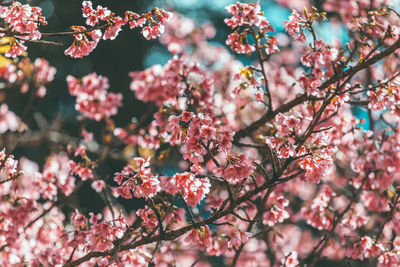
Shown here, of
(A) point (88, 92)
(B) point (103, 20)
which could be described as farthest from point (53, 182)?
(B) point (103, 20)

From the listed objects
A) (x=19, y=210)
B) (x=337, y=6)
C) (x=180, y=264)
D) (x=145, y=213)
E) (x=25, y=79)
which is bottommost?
(x=180, y=264)

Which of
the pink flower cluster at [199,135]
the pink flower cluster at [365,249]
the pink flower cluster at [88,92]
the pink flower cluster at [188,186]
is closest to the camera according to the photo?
the pink flower cluster at [199,135]

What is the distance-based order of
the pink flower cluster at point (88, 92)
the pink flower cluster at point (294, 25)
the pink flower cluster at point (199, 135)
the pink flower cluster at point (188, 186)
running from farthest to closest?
1. the pink flower cluster at point (88, 92)
2. the pink flower cluster at point (294, 25)
3. the pink flower cluster at point (188, 186)
4. the pink flower cluster at point (199, 135)

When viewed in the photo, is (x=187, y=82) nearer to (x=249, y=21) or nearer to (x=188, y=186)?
(x=249, y=21)

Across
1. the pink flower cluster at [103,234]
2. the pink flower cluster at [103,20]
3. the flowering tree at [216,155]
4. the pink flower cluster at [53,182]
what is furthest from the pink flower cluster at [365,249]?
the pink flower cluster at [53,182]

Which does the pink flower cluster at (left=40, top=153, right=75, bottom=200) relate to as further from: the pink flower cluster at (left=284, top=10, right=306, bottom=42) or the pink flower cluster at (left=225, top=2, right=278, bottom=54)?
the pink flower cluster at (left=284, top=10, right=306, bottom=42)

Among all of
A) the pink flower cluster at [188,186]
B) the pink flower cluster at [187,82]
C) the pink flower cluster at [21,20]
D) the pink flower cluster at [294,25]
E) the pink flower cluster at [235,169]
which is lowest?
the pink flower cluster at [188,186]

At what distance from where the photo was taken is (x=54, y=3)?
390 inches

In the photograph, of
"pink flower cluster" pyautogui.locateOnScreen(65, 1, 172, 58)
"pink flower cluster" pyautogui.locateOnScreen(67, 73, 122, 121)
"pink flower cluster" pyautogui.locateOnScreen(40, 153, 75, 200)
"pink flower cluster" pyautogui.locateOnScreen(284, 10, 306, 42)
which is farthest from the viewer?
"pink flower cluster" pyautogui.locateOnScreen(67, 73, 122, 121)

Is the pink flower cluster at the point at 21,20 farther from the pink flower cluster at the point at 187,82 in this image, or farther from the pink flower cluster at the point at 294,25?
the pink flower cluster at the point at 294,25

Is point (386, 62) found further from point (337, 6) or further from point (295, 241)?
point (295, 241)

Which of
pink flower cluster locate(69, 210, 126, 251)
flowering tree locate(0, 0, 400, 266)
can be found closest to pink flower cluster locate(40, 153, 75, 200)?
flowering tree locate(0, 0, 400, 266)

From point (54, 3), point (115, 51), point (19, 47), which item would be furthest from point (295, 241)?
point (54, 3)

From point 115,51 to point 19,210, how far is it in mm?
7776
